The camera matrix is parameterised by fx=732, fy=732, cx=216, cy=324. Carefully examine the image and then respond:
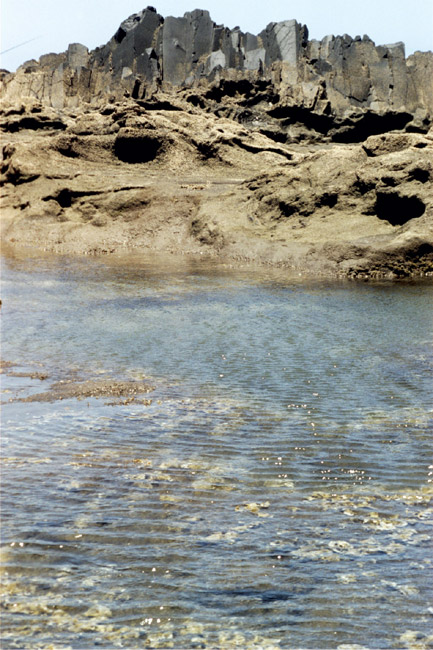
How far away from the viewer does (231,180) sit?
68.5 ft

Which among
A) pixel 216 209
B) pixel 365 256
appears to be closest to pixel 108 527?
pixel 365 256

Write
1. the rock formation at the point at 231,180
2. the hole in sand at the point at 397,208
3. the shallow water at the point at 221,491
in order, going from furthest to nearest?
the rock formation at the point at 231,180, the hole in sand at the point at 397,208, the shallow water at the point at 221,491

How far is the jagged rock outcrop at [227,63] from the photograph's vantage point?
46625 millimetres

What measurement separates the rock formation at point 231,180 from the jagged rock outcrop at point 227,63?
7.13m

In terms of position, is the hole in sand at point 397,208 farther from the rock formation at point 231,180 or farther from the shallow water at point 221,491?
the shallow water at point 221,491

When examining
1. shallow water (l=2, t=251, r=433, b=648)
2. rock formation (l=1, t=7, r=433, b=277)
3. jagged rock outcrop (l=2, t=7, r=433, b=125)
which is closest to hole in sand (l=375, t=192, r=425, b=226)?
rock formation (l=1, t=7, r=433, b=277)

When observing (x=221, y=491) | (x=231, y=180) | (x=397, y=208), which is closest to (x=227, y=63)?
Answer: (x=231, y=180)

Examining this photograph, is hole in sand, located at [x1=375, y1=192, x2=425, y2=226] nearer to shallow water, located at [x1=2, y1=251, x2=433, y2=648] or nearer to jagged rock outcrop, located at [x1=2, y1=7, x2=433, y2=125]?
shallow water, located at [x1=2, y1=251, x2=433, y2=648]

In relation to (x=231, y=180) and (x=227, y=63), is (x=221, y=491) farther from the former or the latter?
(x=227, y=63)

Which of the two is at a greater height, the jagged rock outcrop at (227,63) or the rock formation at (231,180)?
the jagged rock outcrop at (227,63)

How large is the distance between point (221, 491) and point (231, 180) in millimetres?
17623

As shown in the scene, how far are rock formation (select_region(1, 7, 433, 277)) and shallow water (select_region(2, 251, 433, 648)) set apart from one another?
6.54 metres

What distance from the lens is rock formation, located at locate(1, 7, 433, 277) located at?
14703 millimetres

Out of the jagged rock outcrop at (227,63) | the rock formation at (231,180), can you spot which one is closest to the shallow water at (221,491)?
the rock formation at (231,180)
